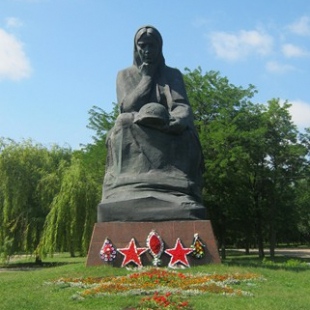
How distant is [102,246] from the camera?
10.2 m

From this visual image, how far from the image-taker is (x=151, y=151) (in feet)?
37.2

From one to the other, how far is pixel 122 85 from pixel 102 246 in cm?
409

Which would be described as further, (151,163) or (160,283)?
(151,163)

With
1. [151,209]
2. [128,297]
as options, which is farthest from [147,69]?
[128,297]

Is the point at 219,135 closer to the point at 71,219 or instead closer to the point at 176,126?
the point at 71,219

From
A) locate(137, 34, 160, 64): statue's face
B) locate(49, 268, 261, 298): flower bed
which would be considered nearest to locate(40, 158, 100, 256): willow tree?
locate(137, 34, 160, 64): statue's face

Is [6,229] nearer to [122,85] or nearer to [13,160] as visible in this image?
[13,160]

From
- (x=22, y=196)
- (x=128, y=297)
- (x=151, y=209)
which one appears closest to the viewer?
(x=128, y=297)

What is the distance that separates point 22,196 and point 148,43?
1392 cm

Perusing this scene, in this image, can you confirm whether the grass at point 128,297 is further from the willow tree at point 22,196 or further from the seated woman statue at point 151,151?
the willow tree at point 22,196

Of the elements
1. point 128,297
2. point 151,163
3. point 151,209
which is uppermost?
point 151,163

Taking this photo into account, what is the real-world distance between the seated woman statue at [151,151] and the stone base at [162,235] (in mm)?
204

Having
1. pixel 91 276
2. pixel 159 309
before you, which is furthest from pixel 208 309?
pixel 91 276

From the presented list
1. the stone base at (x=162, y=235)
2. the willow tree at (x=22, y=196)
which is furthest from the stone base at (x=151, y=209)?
the willow tree at (x=22, y=196)
